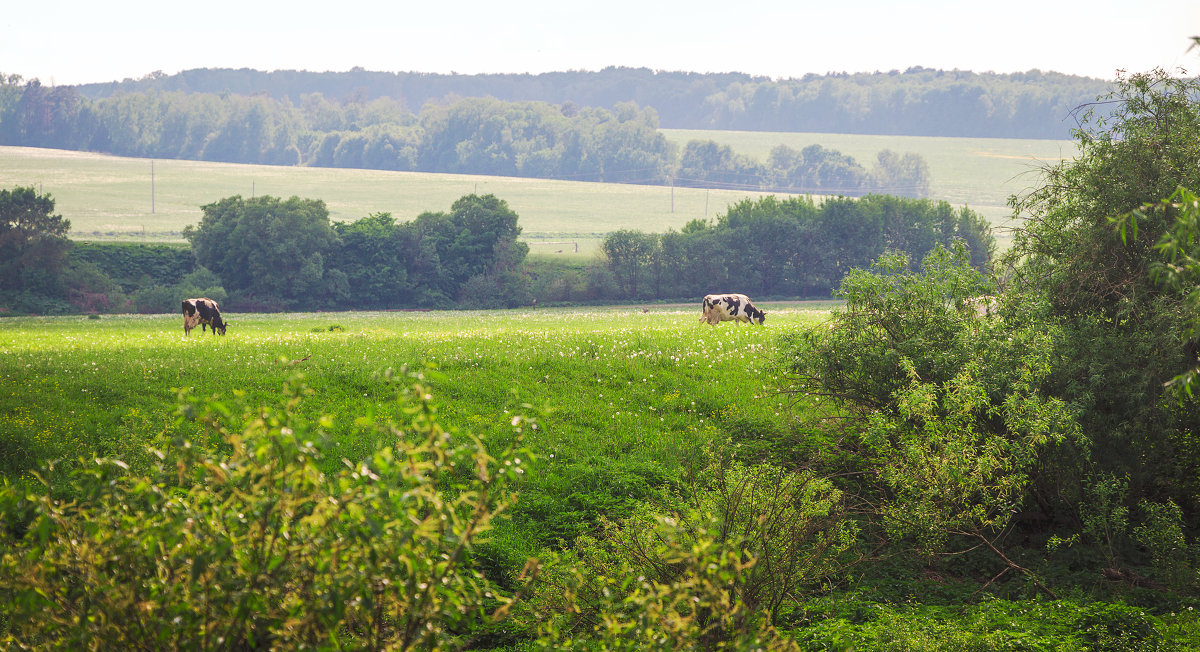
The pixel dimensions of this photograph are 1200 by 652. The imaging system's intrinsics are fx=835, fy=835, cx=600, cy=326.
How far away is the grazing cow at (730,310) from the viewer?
42750 millimetres

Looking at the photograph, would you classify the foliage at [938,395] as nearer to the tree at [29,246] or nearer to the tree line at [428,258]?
the tree line at [428,258]

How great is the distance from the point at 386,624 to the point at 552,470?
1132cm

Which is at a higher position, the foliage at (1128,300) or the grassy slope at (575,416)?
the foliage at (1128,300)

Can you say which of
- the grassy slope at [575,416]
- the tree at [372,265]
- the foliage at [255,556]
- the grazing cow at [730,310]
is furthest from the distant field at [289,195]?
the foliage at [255,556]

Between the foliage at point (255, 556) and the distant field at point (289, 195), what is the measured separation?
120 meters

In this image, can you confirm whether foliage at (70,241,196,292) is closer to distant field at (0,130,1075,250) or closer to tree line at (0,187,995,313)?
tree line at (0,187,995,313)

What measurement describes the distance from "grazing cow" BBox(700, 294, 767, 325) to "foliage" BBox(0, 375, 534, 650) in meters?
37.2

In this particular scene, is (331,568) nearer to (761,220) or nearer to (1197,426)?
(1197,426)

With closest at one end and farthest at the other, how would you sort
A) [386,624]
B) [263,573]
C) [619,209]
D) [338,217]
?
[263,573] → [386,624] → [338,217] → [619,209]

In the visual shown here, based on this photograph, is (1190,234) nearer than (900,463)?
Yes

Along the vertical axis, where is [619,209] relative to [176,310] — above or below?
above

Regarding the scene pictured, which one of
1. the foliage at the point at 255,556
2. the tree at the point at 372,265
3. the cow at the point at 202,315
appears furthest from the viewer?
the tree at the point at 372,265

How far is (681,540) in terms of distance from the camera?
10305 millimetres

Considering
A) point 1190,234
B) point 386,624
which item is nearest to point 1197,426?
point 1190,234
